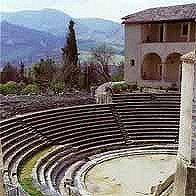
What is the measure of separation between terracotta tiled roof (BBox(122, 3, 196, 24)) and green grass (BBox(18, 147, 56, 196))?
1668 centimetres

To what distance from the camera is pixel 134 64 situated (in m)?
32.0

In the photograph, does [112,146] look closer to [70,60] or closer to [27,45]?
[70,60]

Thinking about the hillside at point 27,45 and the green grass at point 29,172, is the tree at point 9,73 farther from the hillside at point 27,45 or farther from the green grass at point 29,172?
the hillside at point 27,45

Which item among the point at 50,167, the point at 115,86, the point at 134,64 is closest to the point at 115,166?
the point at 50,167

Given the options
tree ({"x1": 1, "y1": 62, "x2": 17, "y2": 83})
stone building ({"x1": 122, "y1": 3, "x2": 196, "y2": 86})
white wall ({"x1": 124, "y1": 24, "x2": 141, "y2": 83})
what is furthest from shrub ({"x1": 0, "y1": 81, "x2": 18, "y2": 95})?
tree ({"x1": 1, "y1": 62, "x2": 17, "y2": 83})

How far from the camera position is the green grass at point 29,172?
1242cm

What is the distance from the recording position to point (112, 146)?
795 inches

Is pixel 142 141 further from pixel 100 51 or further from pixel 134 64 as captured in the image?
pixel 100 51

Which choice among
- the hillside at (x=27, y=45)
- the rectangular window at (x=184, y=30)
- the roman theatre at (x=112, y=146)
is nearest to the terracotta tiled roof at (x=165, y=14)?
the rectangular window at (x=184, y=30)

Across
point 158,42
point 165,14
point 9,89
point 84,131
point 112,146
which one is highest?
point 165,14

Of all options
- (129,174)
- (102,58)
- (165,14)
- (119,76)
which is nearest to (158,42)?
(165,14)

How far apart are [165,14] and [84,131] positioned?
15.2 meters

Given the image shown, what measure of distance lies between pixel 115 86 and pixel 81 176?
14.2 metres

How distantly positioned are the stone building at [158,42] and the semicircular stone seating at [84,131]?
5349mm
